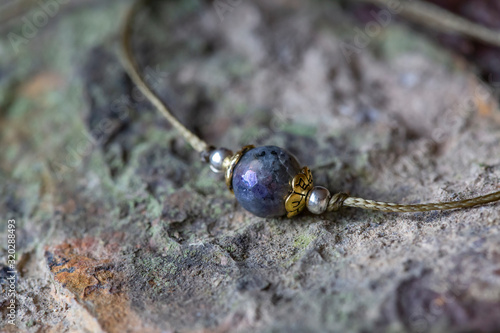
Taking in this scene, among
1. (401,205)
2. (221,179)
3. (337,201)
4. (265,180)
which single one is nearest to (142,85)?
(221,179)

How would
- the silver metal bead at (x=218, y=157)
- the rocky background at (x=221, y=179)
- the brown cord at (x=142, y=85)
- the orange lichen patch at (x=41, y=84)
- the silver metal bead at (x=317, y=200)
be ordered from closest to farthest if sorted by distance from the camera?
the rocky background at (x=221, y=179) < the silver metal bead at (x=317, y=200) < the silver metal bead at (x=218, y=157) < the brown cord at (x=142, y=85) < the orange lichen patch at (x=41, y=84)

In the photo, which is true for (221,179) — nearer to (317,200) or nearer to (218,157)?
(218,157)

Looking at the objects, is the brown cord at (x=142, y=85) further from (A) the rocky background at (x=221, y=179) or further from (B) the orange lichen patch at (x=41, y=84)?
(B) the orange lichen patch at (x=41, y=84)

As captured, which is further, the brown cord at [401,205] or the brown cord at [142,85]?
the brown cord at [142,85]

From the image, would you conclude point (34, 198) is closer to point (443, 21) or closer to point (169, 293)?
point (169, 293)

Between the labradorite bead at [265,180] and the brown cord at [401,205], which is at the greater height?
the labradorite bead at [265,180]

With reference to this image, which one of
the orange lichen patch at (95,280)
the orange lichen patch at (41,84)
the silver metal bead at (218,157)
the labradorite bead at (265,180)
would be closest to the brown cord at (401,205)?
the labradorite bead at (265,180)

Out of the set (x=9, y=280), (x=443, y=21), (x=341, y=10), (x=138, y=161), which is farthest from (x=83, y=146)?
(x=443, y=21)
